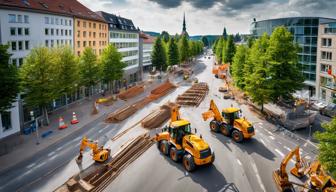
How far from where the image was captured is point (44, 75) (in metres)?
30.5

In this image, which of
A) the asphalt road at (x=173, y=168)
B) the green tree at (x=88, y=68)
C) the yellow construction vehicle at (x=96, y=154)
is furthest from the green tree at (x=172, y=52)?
the yellow construction vehicle at (x=96, y=154)

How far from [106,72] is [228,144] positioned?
2861 centimetres

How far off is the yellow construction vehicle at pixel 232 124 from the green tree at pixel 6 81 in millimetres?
17593

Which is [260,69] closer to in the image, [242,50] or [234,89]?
[242,50]

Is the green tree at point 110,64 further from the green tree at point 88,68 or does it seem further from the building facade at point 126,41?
the building facade at point 126,41

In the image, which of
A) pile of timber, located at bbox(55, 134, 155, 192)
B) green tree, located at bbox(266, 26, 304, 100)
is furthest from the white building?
green tree, located at bbox(266, 26, 304, 100)

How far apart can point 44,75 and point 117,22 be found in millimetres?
35916

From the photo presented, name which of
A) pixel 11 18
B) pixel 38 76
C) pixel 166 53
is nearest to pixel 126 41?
pixel 166 53

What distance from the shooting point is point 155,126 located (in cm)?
3109

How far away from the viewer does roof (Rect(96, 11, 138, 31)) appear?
191 ft

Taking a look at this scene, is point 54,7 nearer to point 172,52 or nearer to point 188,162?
point 188,162

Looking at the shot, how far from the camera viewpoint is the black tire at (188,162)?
19594mm

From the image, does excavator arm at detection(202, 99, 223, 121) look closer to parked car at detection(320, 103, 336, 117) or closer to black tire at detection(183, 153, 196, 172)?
black tire at detection(183, 153, 196, 172)

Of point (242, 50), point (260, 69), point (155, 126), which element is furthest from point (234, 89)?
point (155, 126)
